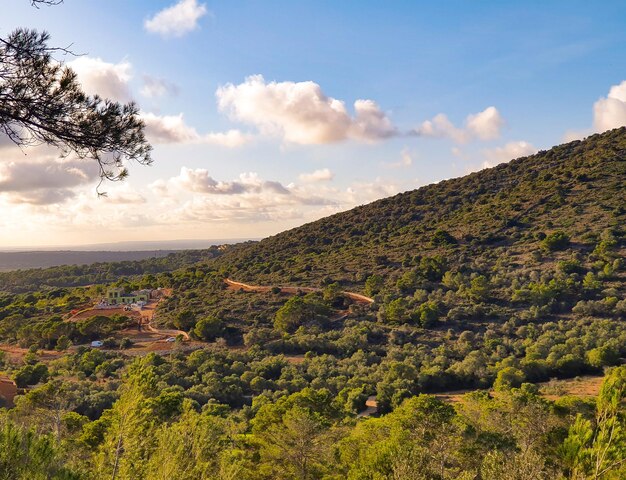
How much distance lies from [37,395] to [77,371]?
33.4 ft

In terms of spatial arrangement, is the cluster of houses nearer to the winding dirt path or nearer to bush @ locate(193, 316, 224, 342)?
the winding dirt path

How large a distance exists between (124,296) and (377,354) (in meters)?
39.9

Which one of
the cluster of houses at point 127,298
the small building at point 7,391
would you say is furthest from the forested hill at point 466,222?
the small building at point 7,391

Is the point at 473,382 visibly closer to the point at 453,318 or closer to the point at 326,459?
the point at 453,318

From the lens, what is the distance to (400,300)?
1622 inches

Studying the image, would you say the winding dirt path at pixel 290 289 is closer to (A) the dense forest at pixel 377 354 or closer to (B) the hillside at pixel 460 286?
(A) the dense forest at pixel 377 354

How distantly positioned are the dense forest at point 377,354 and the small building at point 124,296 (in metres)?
3.57

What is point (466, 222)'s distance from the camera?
65438mm

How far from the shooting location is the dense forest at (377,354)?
10203mm

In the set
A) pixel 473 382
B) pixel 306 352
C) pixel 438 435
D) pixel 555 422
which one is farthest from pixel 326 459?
pixel 306 352

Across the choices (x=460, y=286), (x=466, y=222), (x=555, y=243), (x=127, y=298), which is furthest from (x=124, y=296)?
(x=555, y=243)

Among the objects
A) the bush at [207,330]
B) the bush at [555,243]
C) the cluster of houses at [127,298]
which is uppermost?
the bush at [555,243]

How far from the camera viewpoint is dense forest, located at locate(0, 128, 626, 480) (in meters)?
10.2

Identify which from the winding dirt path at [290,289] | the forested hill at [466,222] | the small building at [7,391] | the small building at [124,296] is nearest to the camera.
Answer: the small building at [7,391]
